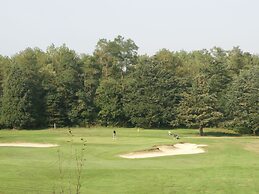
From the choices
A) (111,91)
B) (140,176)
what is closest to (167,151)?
(140,176)

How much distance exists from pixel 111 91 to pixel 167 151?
40.4 metres

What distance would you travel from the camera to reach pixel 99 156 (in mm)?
31406

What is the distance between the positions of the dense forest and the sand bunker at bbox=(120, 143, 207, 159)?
25224mm

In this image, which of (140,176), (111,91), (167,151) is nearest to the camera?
(140,176)

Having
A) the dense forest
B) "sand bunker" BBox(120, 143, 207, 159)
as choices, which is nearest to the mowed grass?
"sand bunker" BBox(120, 143, 207, 159)

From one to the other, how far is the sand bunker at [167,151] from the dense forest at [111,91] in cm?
2522

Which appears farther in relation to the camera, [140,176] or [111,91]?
[111,91]

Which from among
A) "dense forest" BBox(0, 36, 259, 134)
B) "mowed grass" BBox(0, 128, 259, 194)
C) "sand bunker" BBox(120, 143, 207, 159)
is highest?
"dense forest" BBox(0, 36, 259, 134)

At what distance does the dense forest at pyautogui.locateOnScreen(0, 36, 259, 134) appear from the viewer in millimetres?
67062

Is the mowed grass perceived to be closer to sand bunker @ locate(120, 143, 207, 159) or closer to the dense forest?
sand bunker @ locate(120, 143, 207, 159)

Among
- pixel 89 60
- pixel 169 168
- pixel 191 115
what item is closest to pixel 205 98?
pixel 191 115

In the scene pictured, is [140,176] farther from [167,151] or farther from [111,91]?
[111,91]

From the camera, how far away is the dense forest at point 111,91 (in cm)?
6706

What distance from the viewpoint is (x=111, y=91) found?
75125 mm
